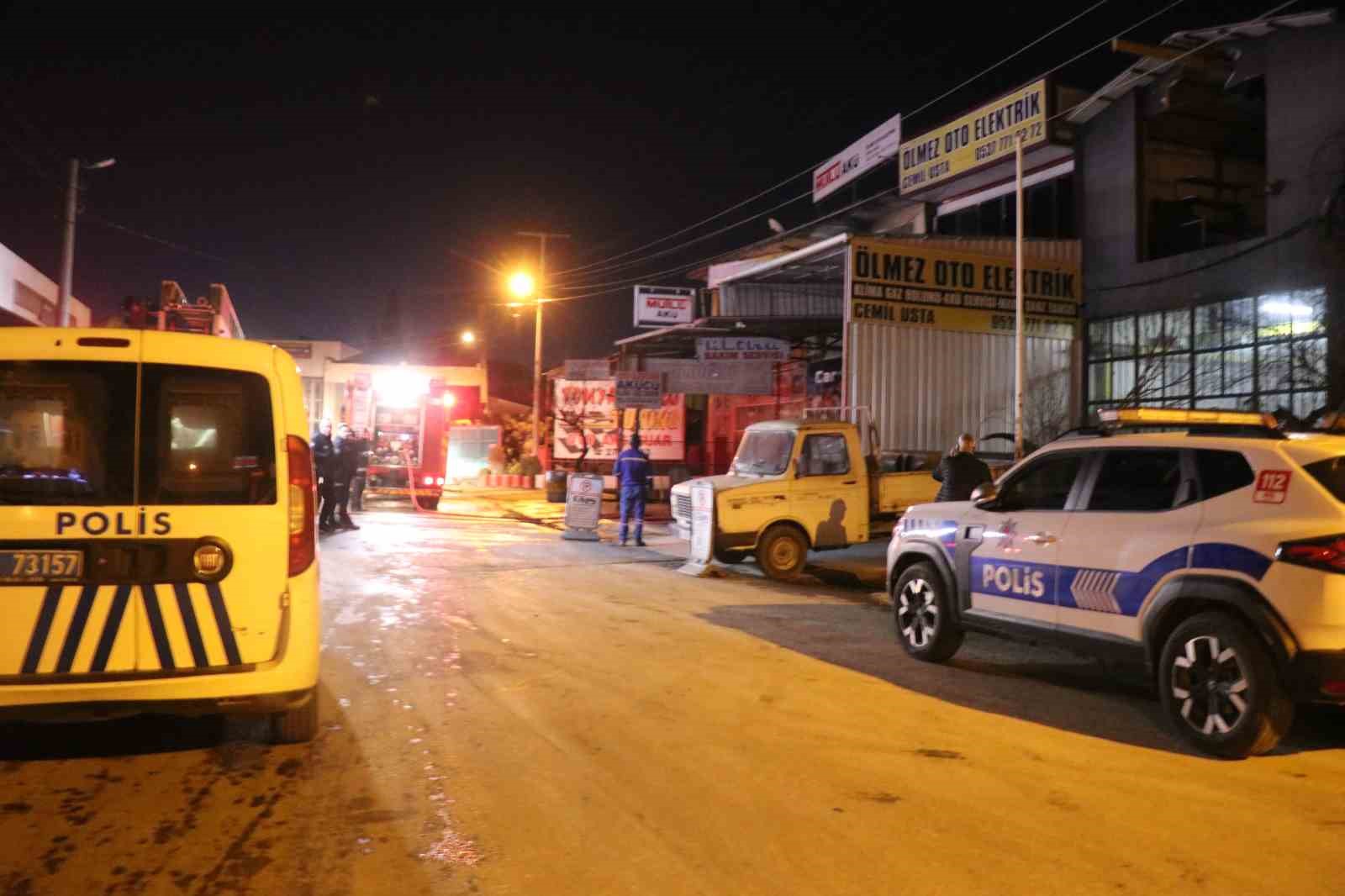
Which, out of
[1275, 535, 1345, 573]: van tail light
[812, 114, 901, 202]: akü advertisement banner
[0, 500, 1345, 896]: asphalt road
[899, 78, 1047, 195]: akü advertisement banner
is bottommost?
[0, 500, 1345, 896]: asphalt road

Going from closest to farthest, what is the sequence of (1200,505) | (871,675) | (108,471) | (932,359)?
(108,471)
(1200,505)
(871,675)
(932,359)

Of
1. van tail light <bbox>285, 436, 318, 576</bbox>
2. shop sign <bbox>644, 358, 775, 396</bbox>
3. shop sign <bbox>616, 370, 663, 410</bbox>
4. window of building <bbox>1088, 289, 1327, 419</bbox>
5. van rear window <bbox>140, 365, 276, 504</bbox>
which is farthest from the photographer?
shop sign <bbox>616, 370, 663, 410</bbox>

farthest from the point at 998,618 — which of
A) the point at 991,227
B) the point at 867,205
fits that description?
the point at 867,205

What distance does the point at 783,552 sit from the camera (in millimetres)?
14086

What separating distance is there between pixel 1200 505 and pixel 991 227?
17696mm

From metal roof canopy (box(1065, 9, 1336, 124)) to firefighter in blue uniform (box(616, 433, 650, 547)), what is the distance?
9874mm

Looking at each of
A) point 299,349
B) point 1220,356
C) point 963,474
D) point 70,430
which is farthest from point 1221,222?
point 299,349

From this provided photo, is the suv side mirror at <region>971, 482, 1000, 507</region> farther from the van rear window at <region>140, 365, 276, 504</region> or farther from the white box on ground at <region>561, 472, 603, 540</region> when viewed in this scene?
the white box on ground at <region>561, 472, 603, 540</region>

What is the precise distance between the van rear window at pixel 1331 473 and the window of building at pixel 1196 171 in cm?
1382

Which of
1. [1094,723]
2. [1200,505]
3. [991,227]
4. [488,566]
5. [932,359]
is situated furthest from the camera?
[991,227]

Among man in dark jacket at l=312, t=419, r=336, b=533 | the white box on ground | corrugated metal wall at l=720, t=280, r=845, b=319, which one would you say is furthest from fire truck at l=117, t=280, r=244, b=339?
corrugated metal wall at l=720, t=280, r=845, b=319

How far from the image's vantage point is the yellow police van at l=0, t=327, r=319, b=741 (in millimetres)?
4805

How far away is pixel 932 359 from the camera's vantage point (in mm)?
17844

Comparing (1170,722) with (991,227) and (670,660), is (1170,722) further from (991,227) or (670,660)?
(991,227)
